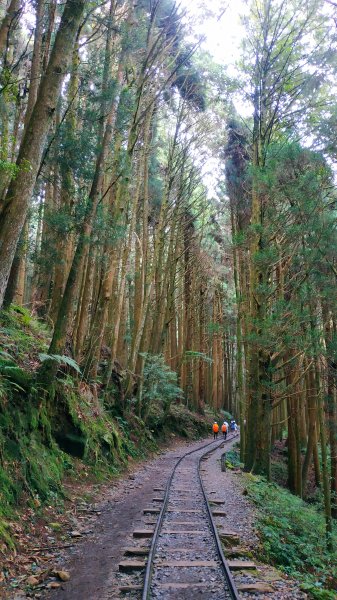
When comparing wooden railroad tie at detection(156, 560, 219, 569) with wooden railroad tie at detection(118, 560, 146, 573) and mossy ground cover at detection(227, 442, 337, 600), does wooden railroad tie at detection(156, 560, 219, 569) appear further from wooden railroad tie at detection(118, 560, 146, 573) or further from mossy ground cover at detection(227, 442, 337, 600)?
mossy ground cover at detection(227, 442, 337, 600)

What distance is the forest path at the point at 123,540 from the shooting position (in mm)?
4969

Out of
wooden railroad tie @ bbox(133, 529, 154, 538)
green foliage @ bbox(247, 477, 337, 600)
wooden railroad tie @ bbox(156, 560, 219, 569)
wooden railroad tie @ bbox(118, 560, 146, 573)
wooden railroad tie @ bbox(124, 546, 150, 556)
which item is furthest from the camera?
green foliage @ bbox(247, 477, 337, 600)

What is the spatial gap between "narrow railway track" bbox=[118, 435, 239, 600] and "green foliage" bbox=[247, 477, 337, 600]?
103 centimetres

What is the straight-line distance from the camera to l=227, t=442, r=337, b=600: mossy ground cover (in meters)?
6.88

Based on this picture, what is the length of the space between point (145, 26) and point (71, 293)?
8960 mm

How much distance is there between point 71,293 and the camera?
9.46 metres

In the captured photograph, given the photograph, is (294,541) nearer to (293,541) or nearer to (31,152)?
(293,541)

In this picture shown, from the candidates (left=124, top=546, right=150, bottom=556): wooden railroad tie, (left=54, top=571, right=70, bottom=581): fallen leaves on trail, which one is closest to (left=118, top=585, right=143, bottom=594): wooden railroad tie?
(left=54, top=571, right=70, bottom=581): fallen leaves on trail

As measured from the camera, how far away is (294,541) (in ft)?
28.4

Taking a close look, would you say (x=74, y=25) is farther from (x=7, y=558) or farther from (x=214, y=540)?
(x=214, y=540)

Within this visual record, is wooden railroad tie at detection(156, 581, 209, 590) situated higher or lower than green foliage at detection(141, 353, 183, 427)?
lower

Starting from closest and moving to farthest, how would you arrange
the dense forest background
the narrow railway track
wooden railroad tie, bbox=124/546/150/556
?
the narrow railway track
wooden railroad tie, bbox=124/546/150/556
the dense forest background

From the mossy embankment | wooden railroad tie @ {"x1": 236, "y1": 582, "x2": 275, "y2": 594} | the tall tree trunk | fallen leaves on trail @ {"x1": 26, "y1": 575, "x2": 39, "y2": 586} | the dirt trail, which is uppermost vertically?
the tall tree trunk

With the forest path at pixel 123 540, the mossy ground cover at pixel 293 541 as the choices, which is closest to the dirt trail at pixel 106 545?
the forest path at pixel 123 540
